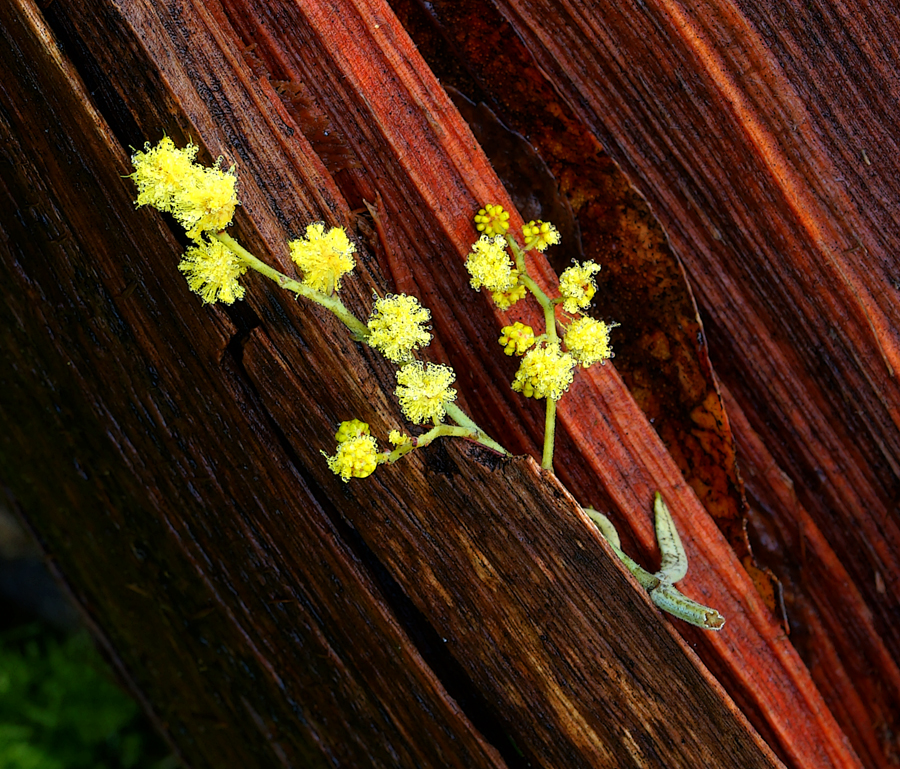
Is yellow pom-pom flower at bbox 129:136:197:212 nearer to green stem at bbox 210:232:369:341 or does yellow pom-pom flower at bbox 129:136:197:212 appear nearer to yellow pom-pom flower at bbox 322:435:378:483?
green stem at bbox 210:232:369:341

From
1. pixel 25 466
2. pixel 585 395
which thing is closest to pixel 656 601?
pixel 585 395

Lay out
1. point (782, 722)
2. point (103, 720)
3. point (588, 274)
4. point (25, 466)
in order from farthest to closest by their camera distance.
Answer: point (103, 720) → point (25, 466) → point (782, 722) → point (588, 274)

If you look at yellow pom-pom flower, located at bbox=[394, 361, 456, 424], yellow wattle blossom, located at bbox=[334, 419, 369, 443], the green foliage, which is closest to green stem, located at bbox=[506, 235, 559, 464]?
yellow pom-pom flower, located at bbox=[394, 361, 456, 424]

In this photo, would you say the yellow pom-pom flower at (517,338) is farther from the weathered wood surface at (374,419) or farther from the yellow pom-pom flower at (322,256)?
the yellow pom-pom flower at (322,256)

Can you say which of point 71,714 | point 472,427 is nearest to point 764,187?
point 472,427

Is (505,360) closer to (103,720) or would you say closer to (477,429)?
(477,429)

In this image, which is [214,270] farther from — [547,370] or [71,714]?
[71,714]
